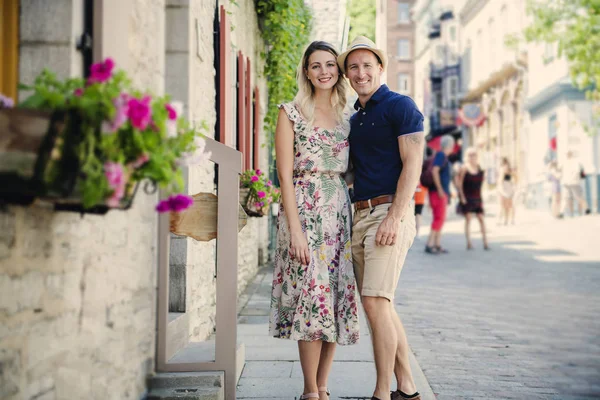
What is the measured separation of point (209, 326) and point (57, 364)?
2.82 meters

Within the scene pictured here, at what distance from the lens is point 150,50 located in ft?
10.5

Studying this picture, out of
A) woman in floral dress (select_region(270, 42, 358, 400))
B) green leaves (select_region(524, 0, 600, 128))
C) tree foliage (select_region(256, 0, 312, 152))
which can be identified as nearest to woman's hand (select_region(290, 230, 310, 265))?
woman in floral dress (select_region(270, 42, 358, 400))

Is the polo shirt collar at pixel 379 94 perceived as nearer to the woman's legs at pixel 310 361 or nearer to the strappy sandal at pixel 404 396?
the woman's legs at pixel 310 361

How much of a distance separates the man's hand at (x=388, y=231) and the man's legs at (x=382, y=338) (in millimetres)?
295

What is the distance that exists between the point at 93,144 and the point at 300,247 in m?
1.75

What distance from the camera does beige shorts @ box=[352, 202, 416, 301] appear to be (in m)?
3.40

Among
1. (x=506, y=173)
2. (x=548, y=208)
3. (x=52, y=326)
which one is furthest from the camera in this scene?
(x=548, y=208)

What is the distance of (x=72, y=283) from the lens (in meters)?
2.42

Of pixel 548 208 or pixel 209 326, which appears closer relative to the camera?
pixel 209 326

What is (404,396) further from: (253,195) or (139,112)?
(253,195)

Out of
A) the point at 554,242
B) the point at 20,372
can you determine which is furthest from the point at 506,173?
the point at 20,372

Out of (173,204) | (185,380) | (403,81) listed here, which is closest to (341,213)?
(185,380)

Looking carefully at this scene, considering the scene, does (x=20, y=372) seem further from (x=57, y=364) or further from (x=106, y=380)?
(x=106, y=380)

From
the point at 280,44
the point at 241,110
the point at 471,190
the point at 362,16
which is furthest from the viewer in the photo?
the point at 362,16
